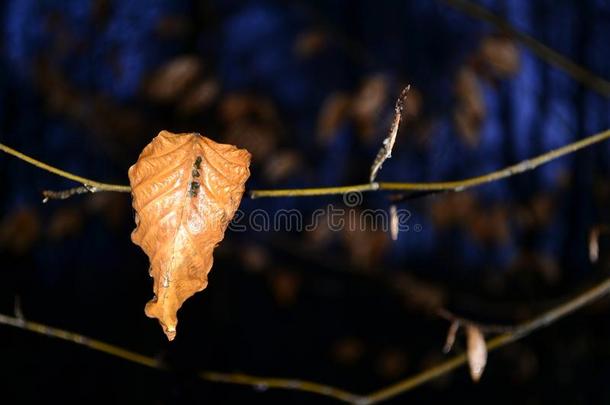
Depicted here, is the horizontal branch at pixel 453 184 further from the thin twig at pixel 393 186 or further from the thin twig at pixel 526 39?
the thin twig at pixel 526 39

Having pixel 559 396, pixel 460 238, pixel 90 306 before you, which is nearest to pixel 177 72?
pixel 559 396

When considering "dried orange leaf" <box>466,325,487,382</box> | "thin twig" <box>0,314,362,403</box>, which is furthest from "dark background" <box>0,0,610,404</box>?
"dried orange leaf" <box>466,325,487,382</box>

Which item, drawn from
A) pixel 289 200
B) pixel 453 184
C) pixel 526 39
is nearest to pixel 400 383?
pixel 453 184

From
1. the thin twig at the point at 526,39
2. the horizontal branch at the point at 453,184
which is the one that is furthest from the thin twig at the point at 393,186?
the thin twig at the point at 526,39

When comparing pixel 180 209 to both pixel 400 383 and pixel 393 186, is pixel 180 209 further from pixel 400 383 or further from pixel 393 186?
pixel 400 383

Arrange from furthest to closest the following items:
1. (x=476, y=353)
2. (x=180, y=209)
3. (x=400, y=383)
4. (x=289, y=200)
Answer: (x=289, y=200) < (x=400, y=383) < (x=476, y=353) < (x=180, y=209)

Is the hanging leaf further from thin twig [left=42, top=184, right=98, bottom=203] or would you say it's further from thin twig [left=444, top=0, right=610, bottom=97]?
thin twig [left=444, top=0, right=610, bottom=97]
